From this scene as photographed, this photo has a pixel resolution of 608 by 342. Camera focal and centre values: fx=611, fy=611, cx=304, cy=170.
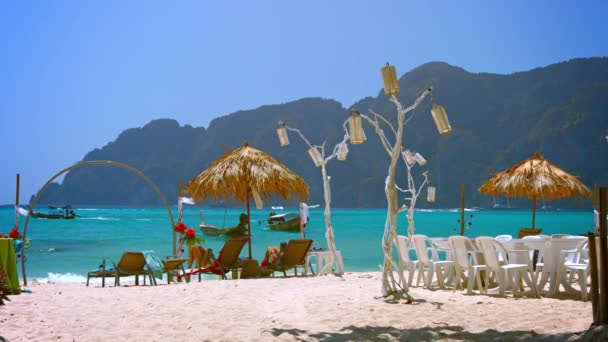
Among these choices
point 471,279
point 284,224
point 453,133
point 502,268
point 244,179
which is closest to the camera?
point 502,268

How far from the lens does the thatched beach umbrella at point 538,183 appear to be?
1133 centimetres

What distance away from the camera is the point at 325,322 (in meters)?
5.14

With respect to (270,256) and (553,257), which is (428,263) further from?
(270,256)

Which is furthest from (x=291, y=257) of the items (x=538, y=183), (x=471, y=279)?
(x=538, y=183)

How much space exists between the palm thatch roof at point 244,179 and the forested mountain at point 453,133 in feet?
269

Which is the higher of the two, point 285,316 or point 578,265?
point 578,265

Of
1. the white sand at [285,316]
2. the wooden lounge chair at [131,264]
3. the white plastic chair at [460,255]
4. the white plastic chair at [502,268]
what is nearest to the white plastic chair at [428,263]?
the white plastic chair at [460,255]

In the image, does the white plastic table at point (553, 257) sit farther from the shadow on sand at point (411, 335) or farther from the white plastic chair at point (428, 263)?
the shadow on sand at point (411, 335)

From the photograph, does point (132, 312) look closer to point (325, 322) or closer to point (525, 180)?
point (325, 322)

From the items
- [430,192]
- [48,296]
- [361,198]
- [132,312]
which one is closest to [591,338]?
[132,312]

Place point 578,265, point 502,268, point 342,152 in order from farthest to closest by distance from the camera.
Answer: point 342,152, point 502,268, point 578,265

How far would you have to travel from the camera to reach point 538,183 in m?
11.3

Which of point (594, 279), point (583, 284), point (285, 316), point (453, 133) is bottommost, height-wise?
point (285, 316)

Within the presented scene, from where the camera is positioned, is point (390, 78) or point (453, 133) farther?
point (453, 133)
